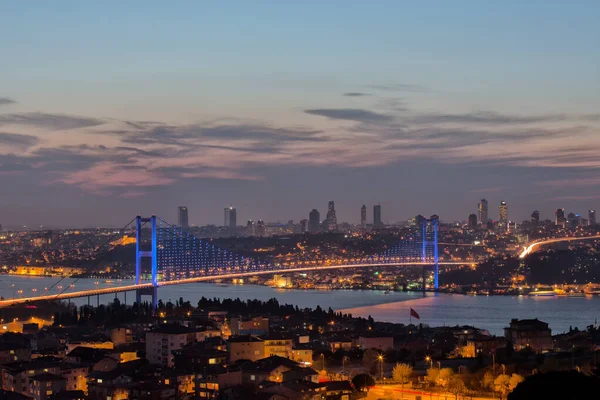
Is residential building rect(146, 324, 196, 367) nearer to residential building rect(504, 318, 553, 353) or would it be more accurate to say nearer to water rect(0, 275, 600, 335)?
residential building rect(504, 318, 553, 353)

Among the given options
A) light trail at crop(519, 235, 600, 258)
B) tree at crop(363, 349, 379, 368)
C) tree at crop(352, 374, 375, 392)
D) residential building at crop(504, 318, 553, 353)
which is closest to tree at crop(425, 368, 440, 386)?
tree at crop(352, 374, 375, 392)

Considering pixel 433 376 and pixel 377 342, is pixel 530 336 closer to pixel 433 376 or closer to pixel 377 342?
pixel 377 342

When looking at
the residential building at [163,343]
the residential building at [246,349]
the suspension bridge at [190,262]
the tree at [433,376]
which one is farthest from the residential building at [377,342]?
the suspension bridge at [190,262]

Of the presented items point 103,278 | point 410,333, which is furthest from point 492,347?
point 103,278

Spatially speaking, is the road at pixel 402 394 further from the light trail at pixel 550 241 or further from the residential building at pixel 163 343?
the light trail at pixel 550 241

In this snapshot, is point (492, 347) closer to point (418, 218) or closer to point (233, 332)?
point (233, 332)

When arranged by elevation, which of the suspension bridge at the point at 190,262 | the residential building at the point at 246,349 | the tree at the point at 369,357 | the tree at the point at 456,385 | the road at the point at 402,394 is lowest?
the road at the point at 402,394

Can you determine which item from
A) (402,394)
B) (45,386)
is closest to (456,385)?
(402,394)
